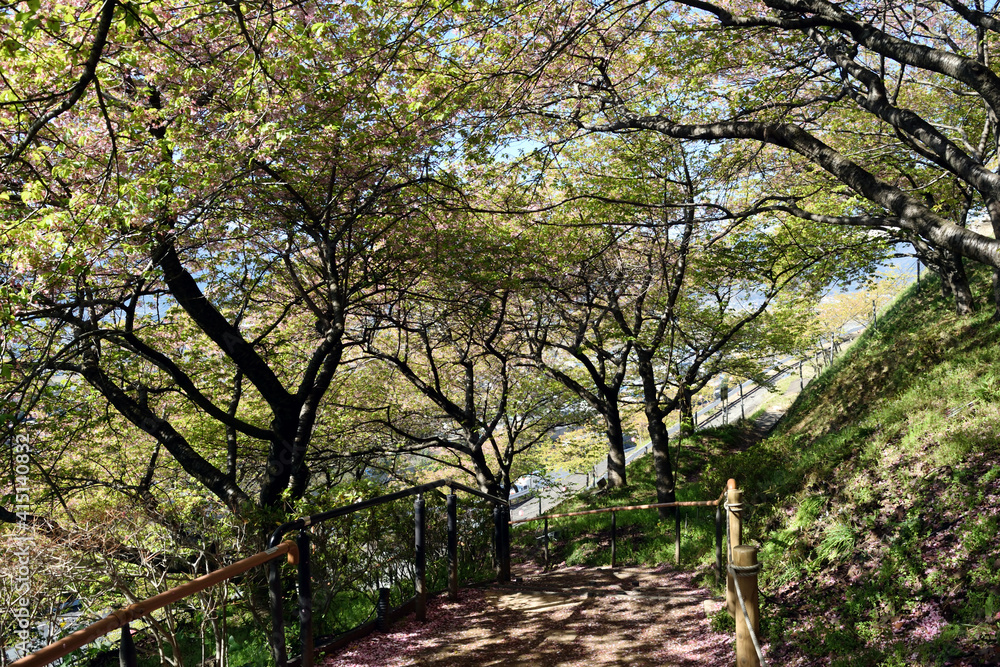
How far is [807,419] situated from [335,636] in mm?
11898

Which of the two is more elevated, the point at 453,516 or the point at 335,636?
the point at 453,516

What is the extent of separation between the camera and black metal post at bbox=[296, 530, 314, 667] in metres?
4.18

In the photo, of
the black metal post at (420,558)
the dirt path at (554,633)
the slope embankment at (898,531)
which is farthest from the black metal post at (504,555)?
the slope embankment at (898,531)

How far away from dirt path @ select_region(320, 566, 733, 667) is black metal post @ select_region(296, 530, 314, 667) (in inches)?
28.2

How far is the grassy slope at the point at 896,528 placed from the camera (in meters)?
4.09

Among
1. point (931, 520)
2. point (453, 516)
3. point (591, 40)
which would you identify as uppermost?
point (591, 40)

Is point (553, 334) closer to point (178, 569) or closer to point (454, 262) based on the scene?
point (454, 262)

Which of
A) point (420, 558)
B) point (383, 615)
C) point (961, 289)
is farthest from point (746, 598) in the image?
point (961, 289)

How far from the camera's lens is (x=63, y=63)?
6.14m

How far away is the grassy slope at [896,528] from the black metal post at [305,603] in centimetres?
330

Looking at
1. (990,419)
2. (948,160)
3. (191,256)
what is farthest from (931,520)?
(191,256)

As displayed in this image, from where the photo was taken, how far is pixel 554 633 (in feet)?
18.6

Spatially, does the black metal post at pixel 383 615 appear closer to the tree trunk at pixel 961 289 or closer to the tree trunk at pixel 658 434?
the tree trunk at pixel 658 434

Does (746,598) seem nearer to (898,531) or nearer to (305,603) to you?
(898,531)
